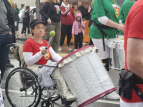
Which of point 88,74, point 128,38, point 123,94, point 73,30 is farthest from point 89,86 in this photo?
point 73,30

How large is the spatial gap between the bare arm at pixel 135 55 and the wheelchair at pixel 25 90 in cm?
184

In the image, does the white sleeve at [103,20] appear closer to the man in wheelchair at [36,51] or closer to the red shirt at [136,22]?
the man in wheelchair at [36,51]

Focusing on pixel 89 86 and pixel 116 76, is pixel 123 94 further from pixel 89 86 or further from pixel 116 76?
pixel 116 76

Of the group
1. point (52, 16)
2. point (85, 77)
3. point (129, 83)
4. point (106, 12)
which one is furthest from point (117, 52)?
point (52, 16)

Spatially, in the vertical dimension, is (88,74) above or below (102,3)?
below

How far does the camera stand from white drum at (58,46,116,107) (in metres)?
3.38

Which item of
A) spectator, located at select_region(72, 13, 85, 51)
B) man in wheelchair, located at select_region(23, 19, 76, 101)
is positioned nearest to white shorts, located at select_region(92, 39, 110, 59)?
man in wheelchair, located at select_region(23, 19, 76, 101)

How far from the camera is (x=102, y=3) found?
446cm

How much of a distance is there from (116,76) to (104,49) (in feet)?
6.32

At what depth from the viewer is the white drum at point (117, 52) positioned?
429 cm

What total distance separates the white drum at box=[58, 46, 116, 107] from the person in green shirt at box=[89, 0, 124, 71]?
108cm

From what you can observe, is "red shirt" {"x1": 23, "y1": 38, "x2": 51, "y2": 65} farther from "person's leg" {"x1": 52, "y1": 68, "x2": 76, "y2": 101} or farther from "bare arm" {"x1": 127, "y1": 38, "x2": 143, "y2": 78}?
"bare arm" {"x1": 127, "y1": 38, "x2": 143, "y2": 78}

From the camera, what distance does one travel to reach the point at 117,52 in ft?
14.4

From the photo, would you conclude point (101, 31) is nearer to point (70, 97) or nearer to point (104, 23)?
point (104, 23)
